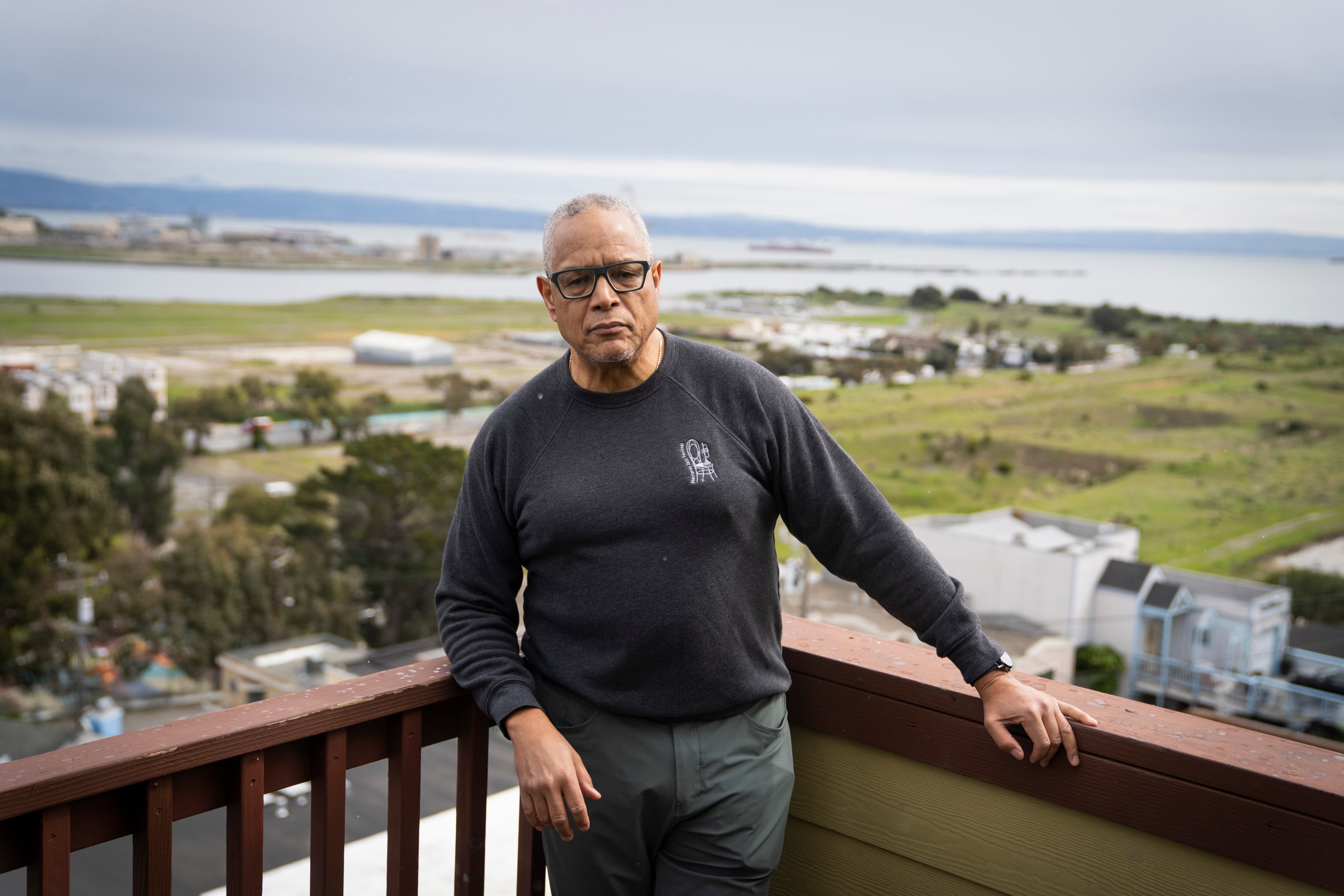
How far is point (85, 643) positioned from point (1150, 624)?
3341cm

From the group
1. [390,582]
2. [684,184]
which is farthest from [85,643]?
[684,184]

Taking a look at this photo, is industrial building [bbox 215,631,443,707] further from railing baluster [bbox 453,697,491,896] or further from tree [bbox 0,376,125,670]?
railing baluster [bbox 453,697,491,896]

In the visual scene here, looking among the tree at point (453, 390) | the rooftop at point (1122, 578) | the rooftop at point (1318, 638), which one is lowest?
the rooftop at point (1318, 638)

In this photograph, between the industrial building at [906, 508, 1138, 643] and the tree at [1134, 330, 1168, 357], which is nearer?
the industrial building at [906, 508, 1138, 643]

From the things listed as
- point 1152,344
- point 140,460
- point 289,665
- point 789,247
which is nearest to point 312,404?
point 140,460

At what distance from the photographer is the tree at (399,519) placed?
1325 inches

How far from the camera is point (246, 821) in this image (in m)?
1.10

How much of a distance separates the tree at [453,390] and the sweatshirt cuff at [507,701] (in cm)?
4411

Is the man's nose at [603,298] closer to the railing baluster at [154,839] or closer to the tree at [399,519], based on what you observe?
the railing baluster at [154,839]

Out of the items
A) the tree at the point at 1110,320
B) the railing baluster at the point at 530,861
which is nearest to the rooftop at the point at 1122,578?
the tree at the point at 1110,320

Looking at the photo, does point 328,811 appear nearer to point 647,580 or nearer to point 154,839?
point 154,839

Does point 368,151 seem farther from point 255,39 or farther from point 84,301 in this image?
point 84,301

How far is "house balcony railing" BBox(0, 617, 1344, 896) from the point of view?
3.18 feet

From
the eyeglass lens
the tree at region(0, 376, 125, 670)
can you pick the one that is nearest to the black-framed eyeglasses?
the eyeglass lens
